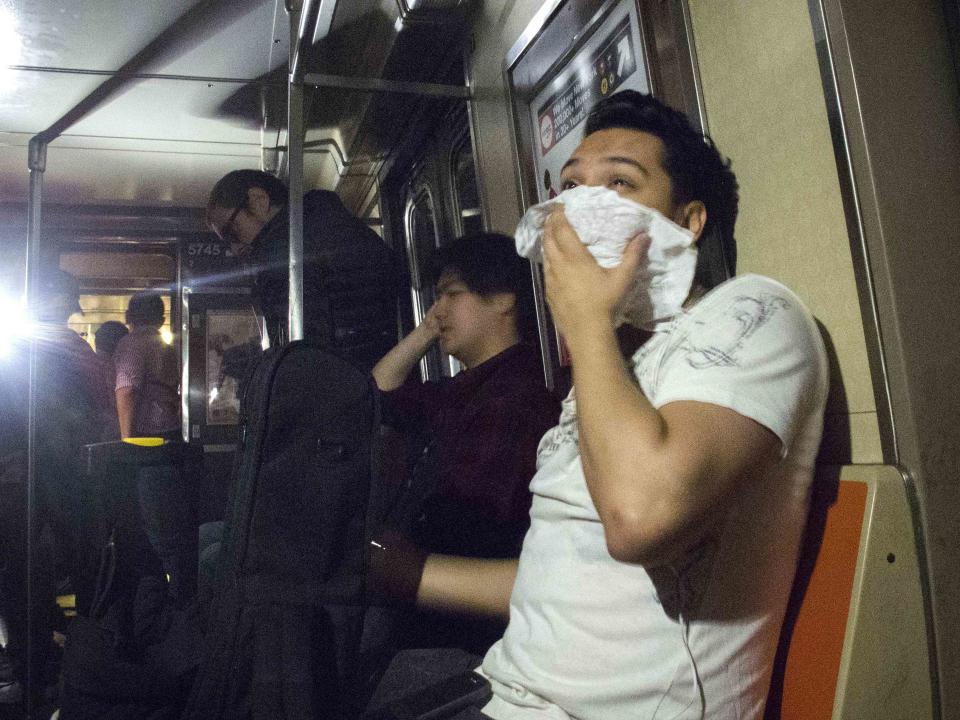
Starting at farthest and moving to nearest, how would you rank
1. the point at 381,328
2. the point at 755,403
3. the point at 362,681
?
the point at 381,328, the point at 362,681, the point at 755,403

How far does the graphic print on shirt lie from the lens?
3.36 feet

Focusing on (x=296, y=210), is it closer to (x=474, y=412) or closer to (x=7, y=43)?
(x=474, y=412)

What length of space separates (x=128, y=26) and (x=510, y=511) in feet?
10.3

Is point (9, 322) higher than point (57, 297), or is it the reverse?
point (9, 322)

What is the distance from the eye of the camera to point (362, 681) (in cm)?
143

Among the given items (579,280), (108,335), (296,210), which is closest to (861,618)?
(579,280)

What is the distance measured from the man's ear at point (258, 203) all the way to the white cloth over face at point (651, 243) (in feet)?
9.04

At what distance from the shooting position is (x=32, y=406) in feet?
10.8

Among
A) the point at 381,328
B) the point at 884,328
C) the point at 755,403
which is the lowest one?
the point at 755,403

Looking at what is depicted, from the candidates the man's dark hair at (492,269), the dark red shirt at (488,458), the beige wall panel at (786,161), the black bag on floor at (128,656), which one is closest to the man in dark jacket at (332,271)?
the man's dark hair at (492,269)

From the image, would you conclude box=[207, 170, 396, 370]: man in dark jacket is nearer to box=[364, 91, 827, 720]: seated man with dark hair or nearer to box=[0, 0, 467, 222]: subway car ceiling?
box=[0, 0, 467, 222]: subway car ceiling

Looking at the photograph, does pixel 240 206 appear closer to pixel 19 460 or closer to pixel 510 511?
pixel 19 460

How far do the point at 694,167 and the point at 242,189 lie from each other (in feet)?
8.98

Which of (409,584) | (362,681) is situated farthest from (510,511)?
(362,681)
